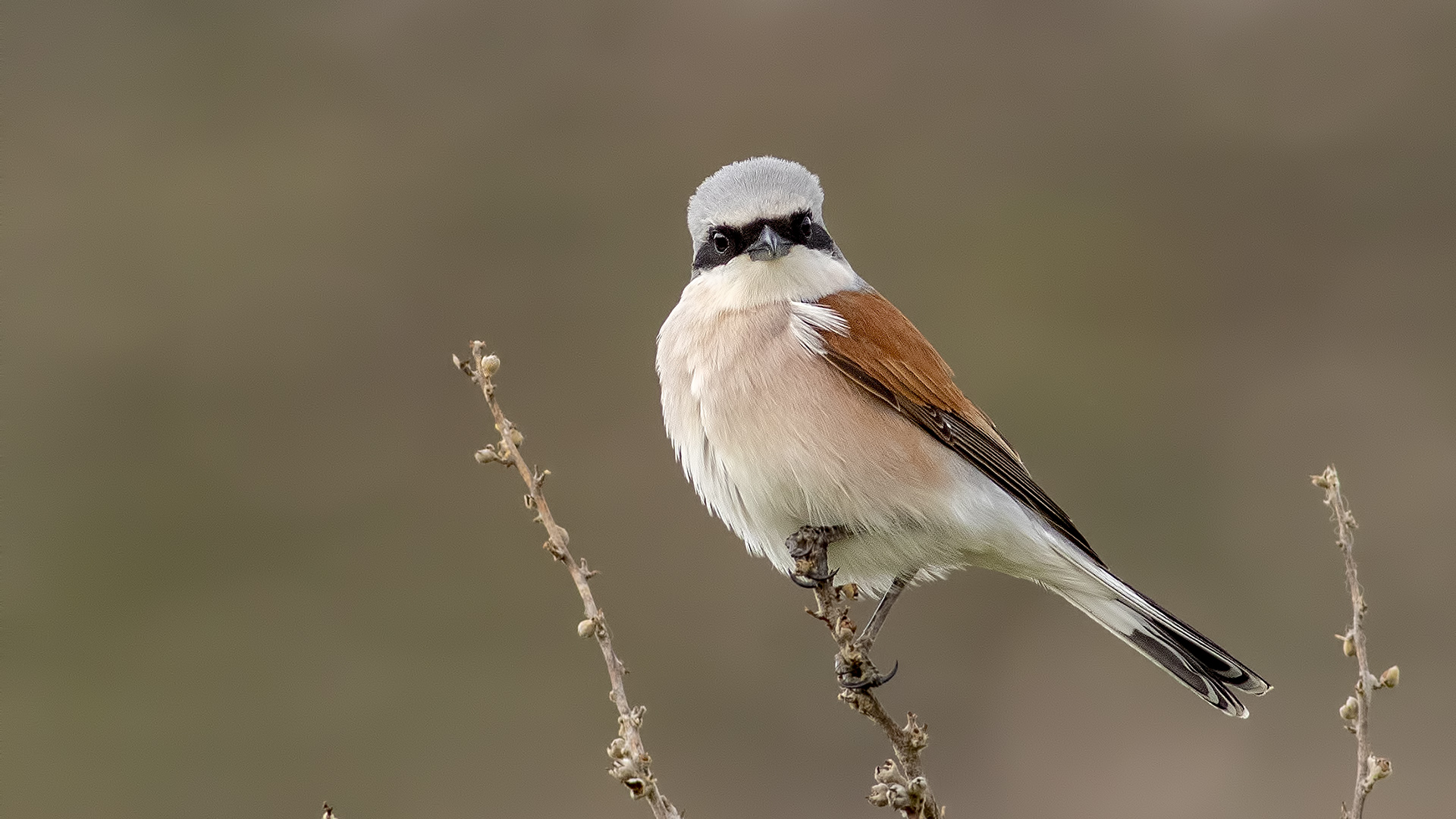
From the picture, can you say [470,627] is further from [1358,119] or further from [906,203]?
[1358,119]

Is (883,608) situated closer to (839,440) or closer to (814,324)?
(839,440)

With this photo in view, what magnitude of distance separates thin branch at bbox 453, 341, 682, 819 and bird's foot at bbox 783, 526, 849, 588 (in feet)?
2.88

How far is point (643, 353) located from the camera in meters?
7.85

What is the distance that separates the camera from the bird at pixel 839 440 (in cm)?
351

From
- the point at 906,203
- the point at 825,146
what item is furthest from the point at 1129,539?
the point at 825,146

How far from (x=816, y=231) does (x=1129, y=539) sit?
4102 mm

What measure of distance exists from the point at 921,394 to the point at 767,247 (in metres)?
0.59

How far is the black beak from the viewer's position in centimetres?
365

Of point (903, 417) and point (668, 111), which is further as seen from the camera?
point (668, 111)

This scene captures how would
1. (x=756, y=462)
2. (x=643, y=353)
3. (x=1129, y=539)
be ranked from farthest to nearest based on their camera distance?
(x=643, y=353) → (x=1129, y=539) → (x=756, y=462)

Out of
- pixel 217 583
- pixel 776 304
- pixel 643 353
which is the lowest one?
pixel 776 304

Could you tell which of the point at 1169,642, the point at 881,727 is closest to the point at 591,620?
the point at 881,727

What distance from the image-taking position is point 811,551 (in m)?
3.37

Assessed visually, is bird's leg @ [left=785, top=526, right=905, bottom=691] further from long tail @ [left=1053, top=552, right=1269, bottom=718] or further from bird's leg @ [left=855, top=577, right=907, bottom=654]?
long tail @ [left=1053, top=552, right=1269, bottom=718]
